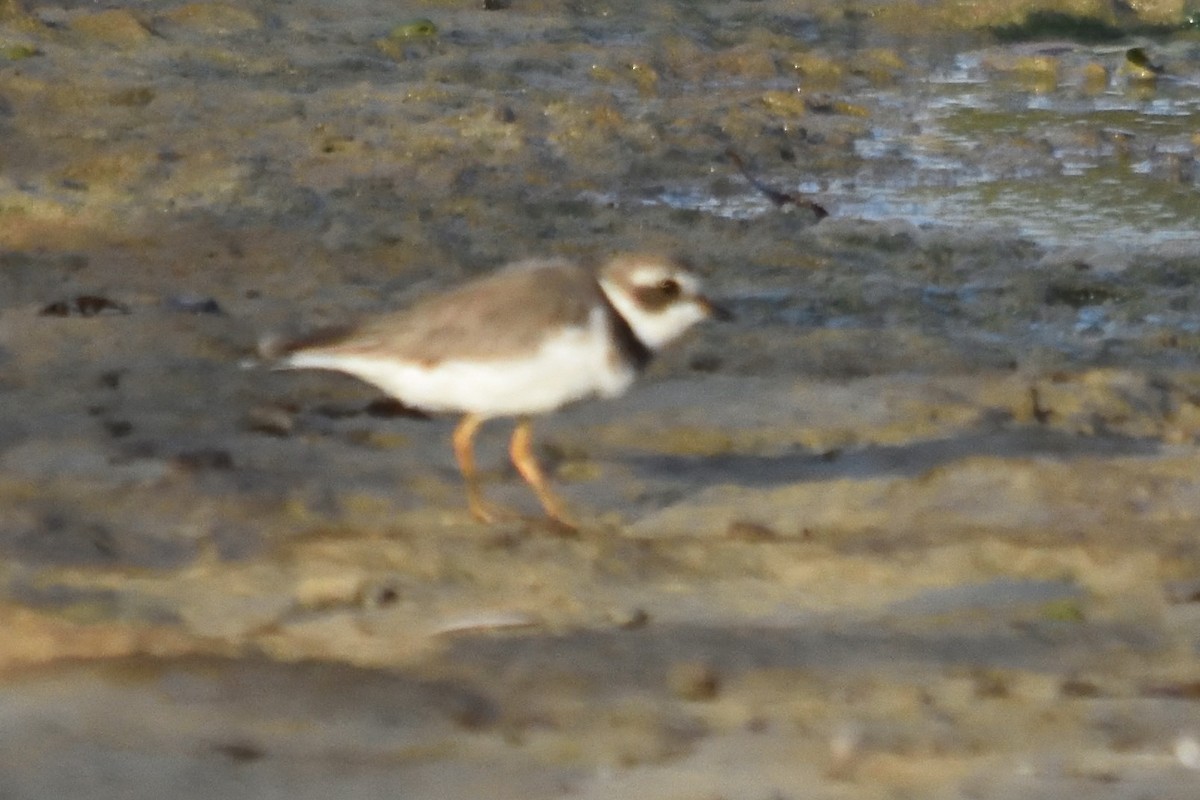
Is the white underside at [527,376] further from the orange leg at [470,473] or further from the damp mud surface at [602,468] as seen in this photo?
the damp mud surface at [602,468]

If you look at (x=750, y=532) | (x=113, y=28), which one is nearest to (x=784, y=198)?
(x=750, y=532)

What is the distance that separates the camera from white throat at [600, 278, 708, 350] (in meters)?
5.29

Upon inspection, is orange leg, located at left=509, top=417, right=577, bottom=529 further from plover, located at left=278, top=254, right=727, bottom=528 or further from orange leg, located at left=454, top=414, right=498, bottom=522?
orange leg, located at left=454, top=414, right=498, bottom=522

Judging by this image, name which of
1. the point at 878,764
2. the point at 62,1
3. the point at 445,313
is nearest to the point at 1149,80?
the point at 62,1

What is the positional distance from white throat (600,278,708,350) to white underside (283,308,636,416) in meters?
0.22

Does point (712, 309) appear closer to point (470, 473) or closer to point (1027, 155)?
point (470, 473)

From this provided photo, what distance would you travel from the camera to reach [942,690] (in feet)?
13.4

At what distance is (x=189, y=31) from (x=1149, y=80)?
6.78 meters

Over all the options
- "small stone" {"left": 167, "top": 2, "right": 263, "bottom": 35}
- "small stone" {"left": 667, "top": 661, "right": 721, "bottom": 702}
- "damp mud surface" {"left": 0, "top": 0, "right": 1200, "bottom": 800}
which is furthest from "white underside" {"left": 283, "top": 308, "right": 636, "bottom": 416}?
"small stone" {"left": 167, "top": 2, "right": 263, "bottom": 35}

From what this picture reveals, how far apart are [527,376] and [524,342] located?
8 centimetres

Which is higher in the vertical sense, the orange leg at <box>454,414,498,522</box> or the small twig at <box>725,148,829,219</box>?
the orange leg at <box>454,414,498,522</box>

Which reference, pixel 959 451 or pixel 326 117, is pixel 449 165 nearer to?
pixel 326 117

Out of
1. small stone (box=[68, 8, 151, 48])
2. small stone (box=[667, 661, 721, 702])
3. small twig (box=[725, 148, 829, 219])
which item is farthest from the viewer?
small stone (box=[68, 8, 151, 48])

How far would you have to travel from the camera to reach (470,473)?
5297 mm
